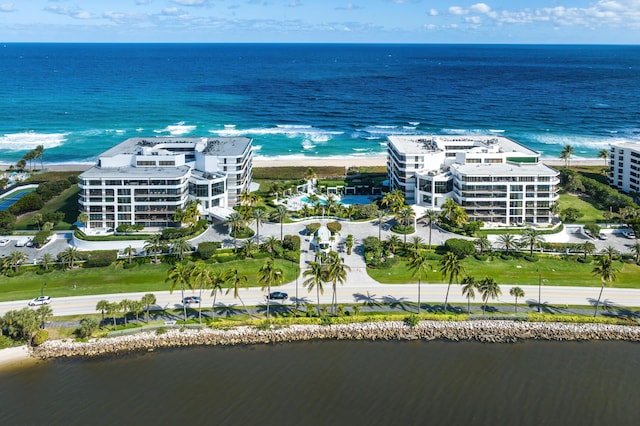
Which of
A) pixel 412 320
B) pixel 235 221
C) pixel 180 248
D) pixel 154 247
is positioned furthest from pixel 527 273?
pixel 154 247

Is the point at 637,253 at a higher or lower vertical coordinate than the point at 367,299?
higher

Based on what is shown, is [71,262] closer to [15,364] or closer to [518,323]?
[15,364]

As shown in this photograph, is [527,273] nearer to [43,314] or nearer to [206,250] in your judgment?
[206,250]

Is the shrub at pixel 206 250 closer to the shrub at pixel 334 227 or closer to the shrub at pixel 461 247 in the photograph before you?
the shrub at pixel 334 227

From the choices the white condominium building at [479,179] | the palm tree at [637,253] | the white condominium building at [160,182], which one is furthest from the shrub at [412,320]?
the white condominium building at [160,182]

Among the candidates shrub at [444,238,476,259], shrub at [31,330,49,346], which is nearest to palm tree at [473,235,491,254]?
shrub at [444,238,476,259]

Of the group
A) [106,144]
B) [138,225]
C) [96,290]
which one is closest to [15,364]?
[96,290]
